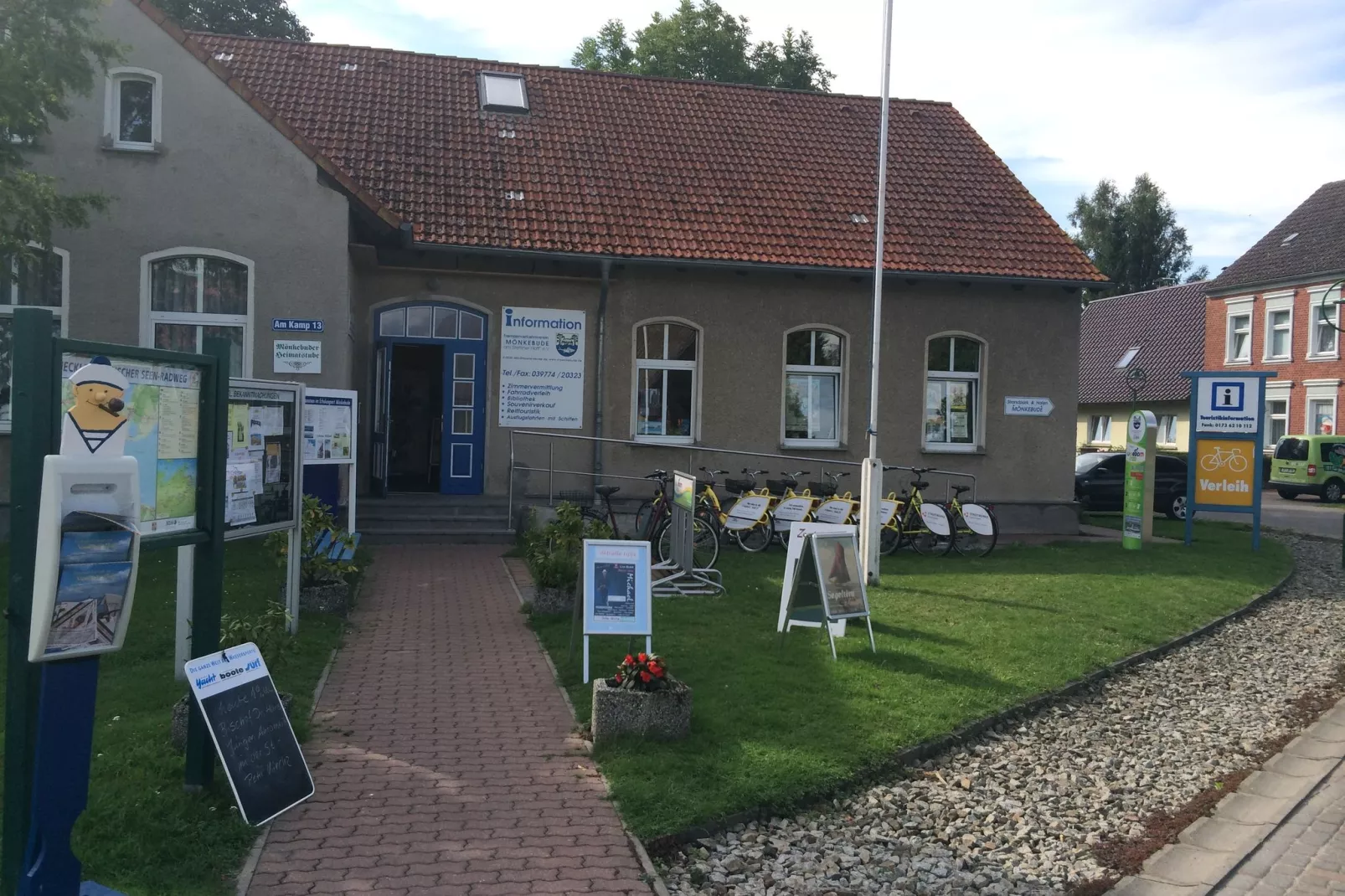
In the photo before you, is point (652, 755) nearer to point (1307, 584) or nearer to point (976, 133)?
point (1307, 584)

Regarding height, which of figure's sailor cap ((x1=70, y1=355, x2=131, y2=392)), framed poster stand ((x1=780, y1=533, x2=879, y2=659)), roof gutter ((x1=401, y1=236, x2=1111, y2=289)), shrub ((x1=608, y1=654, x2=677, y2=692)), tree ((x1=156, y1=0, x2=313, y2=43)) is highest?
tree ((x1=156, y1=0, x2=313, y2=43))

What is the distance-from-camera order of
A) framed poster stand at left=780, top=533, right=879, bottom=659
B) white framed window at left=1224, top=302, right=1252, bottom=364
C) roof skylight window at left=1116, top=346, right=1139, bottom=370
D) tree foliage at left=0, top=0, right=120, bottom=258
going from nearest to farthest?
framed poster stand at left=780, top=533, right=879, bottom=659
tree foliage at left=0, top=0, right=120, bottom=258
white framed window at left=1224, top=302, right=1252, bottom=364
roof skylight window at left=1116, top=346, right=1139, bottom=370

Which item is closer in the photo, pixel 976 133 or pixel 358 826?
pixel 358 826

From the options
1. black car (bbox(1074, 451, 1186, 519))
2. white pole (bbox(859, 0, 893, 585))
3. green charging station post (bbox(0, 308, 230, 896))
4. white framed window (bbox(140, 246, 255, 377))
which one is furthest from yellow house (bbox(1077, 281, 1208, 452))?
green charging station post (bbox(0, 308, 230, 896))

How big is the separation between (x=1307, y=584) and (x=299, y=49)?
59.0ft

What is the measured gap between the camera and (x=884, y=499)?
16156 mm

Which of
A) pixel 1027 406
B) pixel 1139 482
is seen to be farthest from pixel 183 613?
pixel 1027 406

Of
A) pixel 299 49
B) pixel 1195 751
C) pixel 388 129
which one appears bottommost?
pixel 1195 751

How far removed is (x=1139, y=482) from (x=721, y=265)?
713 cm

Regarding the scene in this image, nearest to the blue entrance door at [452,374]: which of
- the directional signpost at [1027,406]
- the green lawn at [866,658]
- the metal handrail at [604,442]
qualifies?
the metal handrail at [604,442]

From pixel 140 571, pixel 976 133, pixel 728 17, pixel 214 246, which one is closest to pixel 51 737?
pixel 140 571

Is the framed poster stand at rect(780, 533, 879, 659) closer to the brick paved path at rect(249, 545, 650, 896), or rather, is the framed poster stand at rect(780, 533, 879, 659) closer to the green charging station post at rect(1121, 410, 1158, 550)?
the brick paved path at rect(249, 545, 650, 896)

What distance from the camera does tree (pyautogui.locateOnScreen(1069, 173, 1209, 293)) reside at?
6600 cm

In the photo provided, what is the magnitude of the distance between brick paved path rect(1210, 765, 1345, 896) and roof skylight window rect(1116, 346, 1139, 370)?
4401 centimetres
